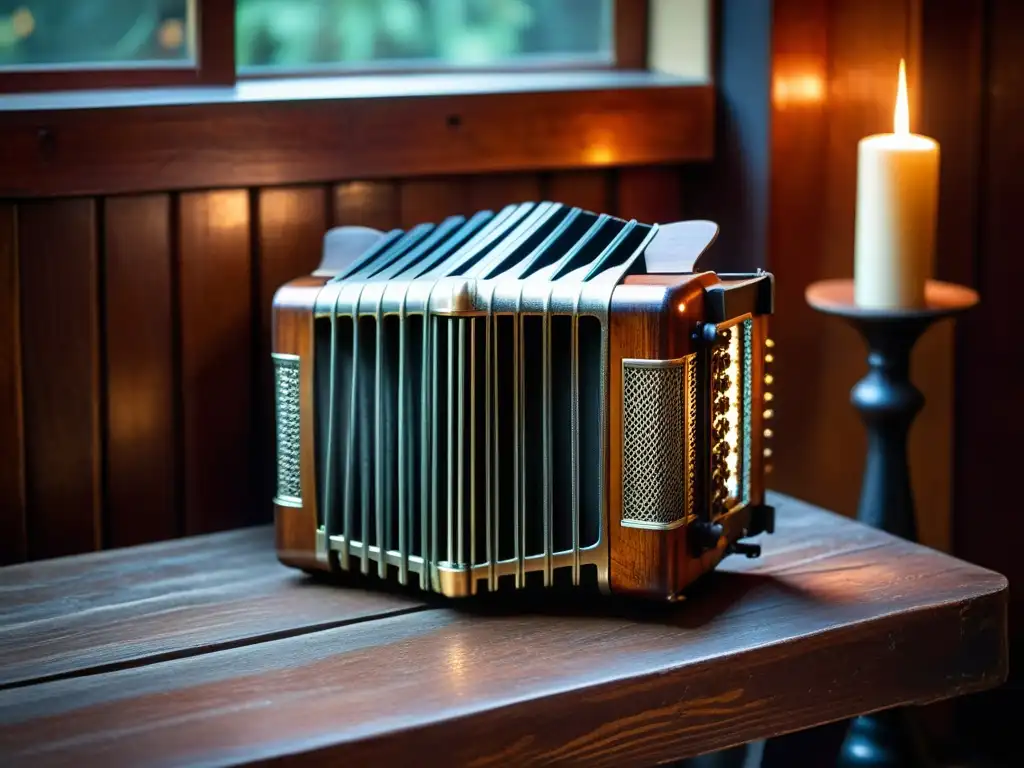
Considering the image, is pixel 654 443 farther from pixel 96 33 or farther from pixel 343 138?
pixel 96 33

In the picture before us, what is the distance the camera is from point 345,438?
1.38 metres

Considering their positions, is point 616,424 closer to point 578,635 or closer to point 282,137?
point 578,635

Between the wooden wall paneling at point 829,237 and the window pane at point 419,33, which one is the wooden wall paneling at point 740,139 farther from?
the window pane at point 419,33

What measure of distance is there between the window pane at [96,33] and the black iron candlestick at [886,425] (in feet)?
2.75

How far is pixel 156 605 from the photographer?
1.36m

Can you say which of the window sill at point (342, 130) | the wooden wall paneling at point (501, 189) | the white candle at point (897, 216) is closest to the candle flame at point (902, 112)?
the white candle at point (897, 216)

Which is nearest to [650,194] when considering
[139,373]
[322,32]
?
[322,32]

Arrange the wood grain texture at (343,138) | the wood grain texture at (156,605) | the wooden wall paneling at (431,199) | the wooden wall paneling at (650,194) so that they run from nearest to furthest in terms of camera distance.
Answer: the wood grain texture at (156,605)
the wood grain texture at (343,138)
the wooden wall paneling at (431,199)
the wooden wall paneling at (650,194)

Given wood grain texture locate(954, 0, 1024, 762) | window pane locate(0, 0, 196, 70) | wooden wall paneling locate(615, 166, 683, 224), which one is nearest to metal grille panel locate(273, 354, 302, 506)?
Result: window pane locate(0, 0, 196, 70)

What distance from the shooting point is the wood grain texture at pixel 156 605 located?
1.25 meters

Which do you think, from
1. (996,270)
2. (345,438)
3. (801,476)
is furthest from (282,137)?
(996,270)

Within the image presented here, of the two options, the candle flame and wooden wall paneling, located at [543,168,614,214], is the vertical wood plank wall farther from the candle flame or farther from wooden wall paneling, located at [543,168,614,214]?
the candle flame

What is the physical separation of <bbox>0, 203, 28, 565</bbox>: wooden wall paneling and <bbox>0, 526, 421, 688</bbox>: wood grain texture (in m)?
0.09

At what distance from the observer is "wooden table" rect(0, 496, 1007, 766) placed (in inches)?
43.1
